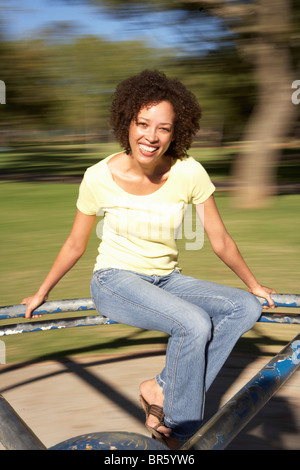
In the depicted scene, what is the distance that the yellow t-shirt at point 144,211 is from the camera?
298 centimetres

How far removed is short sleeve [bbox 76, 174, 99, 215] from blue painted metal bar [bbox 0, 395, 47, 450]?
1.58m

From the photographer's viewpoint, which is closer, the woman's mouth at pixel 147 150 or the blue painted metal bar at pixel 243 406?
the blue painted metal bar at pixel 243 406

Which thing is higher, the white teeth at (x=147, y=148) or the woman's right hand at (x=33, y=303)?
the white teeth at (x=147, y=148)

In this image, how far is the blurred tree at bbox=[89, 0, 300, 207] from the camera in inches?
468

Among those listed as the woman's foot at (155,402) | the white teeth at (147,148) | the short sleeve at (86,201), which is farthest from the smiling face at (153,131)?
the woman's foot at (155,402)

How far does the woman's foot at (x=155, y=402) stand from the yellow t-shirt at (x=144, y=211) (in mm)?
546

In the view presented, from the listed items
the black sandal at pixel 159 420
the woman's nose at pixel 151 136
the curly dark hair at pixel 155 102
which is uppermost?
the curly dark hair at pixel 155 102

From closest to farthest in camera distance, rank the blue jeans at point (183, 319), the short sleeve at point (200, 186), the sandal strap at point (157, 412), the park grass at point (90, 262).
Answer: the blue jeans at point (183, 319)
the sandal strap at point (157, 412)
the short sleeve at point (200, 186)
the park grass at point (90, 262)

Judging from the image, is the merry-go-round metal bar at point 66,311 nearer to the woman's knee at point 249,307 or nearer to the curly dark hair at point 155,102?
the woman's knee at point 249,307

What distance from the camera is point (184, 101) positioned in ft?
10.0

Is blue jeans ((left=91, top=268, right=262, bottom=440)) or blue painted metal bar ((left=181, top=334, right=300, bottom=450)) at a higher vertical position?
blue painted metal bar ((left=181, top=334, right=300, bottom=450))

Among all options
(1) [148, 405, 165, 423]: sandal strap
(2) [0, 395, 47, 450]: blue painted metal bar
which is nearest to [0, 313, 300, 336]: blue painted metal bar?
(1) [148, 405, 165, 423]: sandal strap

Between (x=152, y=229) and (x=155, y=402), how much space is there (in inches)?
31.6

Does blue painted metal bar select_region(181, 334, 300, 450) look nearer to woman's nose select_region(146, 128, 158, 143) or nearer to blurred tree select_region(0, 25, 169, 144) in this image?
woman's nose select_region(146, 128, 158, 143)
